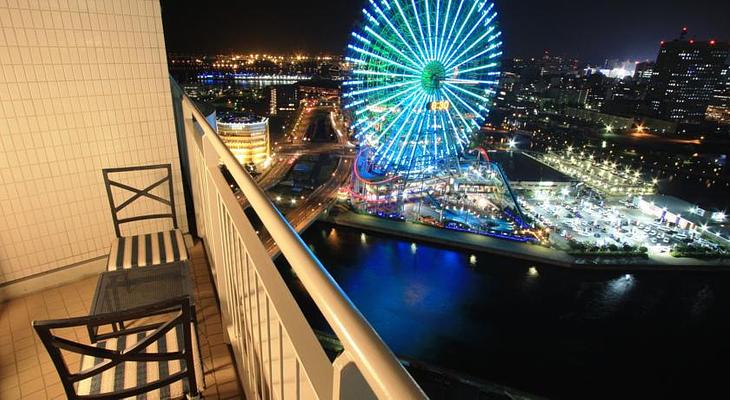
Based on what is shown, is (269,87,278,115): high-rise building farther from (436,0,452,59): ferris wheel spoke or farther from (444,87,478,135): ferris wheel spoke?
(436,0,452,59): ferris wheel spoke

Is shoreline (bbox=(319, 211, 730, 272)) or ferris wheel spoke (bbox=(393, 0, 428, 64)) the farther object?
shoreline (bbox=(319, 211, 730, 272))

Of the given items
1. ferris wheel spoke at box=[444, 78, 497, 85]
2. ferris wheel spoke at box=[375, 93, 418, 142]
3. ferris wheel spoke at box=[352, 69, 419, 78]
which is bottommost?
ferris wheel spoke at box=[375, 93, 418, 142]

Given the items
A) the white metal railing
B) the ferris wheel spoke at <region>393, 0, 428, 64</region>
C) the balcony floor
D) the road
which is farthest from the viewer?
the road

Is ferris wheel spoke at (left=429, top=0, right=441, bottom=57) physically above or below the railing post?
above

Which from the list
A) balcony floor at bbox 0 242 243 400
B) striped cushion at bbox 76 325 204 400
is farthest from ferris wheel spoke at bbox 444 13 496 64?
striped cushion at bbox 76 325 204 400

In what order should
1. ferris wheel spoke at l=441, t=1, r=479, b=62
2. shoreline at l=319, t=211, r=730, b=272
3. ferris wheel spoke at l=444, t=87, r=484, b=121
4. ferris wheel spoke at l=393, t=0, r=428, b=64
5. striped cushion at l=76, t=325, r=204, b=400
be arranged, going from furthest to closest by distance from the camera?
ferris wheel spoke at l=444, t=87, r=484, b=121 < shoreline at l=319, t=211, r=730, b=272 < ferris wheel spoke at l=441, t=1, r=479, b=62 < ferris wheel spoke at l=393, t=0, r=428, b=64 < striped cushion at l=76, t=325, r=204, b=400

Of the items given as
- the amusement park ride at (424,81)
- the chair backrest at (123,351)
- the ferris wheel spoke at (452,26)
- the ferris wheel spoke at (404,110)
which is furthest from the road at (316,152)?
the ferris wheel spoke at (452,26)

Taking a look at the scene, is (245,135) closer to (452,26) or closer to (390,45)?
(390,45)

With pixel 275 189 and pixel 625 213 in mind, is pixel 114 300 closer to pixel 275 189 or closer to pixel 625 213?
pixel 275 189
